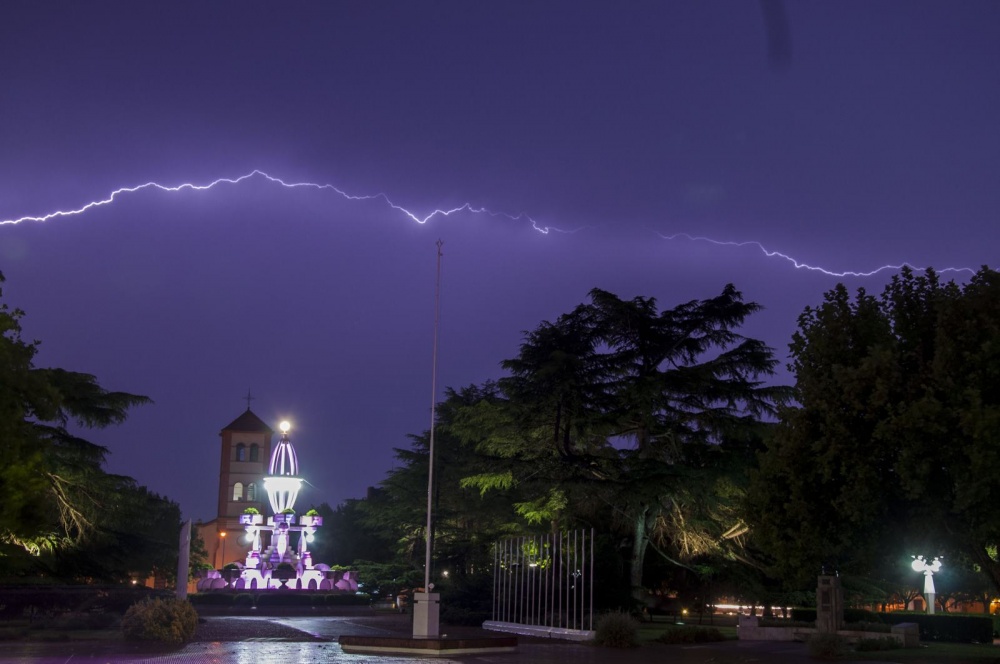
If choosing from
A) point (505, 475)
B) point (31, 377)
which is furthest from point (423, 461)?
point (31, 377)

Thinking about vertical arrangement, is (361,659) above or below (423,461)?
below

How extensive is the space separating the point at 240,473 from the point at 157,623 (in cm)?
8621

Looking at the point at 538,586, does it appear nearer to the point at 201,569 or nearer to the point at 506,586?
the point at 506,586

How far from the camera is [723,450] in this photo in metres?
37.4

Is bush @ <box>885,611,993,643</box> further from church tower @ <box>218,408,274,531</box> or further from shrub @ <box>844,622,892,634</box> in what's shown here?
church tower @ <box>218,408,274,531</box>

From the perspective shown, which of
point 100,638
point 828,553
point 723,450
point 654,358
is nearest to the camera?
point 828,553

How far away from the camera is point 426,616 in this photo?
91.2 feet

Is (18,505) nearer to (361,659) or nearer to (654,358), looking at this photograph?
(361,659)

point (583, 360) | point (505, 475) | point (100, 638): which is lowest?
point (100, 638)

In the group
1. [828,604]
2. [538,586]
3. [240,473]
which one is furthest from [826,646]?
[240,473]

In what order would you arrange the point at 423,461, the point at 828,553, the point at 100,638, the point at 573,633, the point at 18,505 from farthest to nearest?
the point at 423,461 → the point at 573,633 → the point at 100,638 → the point at 18,505 → the point at 828,553

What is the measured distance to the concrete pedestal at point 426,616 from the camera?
2773 cm

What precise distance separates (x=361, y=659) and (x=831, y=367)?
12.9 m

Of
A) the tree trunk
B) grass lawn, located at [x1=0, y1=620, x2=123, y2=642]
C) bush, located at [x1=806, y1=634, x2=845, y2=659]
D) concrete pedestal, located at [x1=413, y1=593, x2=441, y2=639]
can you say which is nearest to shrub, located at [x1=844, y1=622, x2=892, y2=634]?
bush, located at [x1=806, y1=634, x2=845, y2=659]
